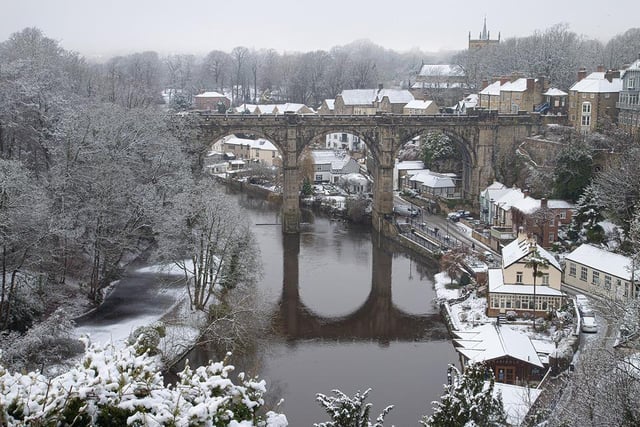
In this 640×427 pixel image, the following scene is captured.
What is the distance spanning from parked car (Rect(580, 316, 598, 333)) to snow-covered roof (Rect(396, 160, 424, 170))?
34.6 meters

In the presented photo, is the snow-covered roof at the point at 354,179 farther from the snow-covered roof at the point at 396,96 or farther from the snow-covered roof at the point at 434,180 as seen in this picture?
the snow-covered roof at the point at 396,96

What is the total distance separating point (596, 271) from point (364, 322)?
35.9 feet

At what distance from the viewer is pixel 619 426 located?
43.5ft

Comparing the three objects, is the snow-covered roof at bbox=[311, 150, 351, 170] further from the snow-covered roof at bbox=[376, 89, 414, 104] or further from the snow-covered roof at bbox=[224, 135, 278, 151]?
the snow-covered roof at bbox=[376, 89, 414, 104]

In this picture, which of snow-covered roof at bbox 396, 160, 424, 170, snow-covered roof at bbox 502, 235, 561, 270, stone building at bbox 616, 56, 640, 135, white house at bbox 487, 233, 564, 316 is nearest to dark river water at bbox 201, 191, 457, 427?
white house at bbox 487, 233, 564, 316

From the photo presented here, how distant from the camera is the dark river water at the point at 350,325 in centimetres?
2547

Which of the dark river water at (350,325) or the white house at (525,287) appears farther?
the white house at (525,287)

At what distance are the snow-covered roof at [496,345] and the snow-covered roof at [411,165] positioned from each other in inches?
1434

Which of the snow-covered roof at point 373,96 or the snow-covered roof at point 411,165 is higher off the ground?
the snow-covered roof at point 373,96

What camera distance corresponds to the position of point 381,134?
52031 millimetres

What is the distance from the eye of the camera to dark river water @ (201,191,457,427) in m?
25.5

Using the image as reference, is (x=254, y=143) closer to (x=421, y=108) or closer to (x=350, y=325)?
(x=421, y=108)

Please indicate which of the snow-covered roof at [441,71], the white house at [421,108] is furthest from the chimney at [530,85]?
the snow-covered roof at [441,71]

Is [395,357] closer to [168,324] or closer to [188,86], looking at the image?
[168,324]
